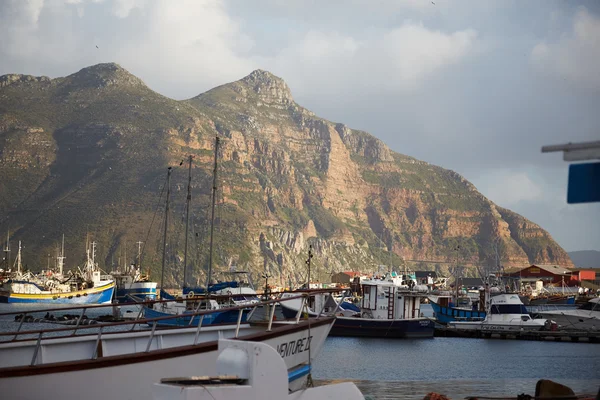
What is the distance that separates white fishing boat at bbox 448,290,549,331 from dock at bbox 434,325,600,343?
1331 mm

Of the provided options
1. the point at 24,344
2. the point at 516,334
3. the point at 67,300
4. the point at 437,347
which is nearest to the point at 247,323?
the point at 24,344

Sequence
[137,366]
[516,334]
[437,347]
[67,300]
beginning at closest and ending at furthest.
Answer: [137,366] → [437,347] → [516,334] → [67,300]

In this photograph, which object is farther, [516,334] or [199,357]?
[516,334]

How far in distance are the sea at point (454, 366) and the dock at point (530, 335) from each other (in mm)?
1251

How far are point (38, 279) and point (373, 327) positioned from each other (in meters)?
94.6

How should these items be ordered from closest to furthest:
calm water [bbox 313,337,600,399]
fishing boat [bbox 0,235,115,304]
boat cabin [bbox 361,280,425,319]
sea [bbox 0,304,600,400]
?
sea [bbox 0,304,600,400], calm water [bbox 313,337,600,399], boat cabin [bbox 361,280,425,319], fishing boat [bbox 0,235,115,304]

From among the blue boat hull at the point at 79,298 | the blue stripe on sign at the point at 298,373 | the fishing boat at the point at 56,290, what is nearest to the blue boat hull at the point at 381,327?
the blue stripe on sign at the point at 298,373

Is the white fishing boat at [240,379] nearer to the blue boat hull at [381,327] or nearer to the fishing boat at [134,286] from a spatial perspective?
the blue boat hull at [381,327]

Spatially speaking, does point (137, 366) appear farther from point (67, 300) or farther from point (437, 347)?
point (67, 300)

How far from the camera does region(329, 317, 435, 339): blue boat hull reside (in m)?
66.8

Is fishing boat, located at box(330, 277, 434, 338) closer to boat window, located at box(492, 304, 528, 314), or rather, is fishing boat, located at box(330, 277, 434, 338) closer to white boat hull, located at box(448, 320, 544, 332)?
white boat hull, located at box(448, 320, 544, 332)

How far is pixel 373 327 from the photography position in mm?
66875

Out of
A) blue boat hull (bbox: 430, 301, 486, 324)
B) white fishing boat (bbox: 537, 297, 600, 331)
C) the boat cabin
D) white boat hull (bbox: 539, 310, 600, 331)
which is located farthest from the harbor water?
white fishing boat (bbox: 537, 297, 600, 331)

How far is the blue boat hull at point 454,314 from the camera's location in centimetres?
8131
